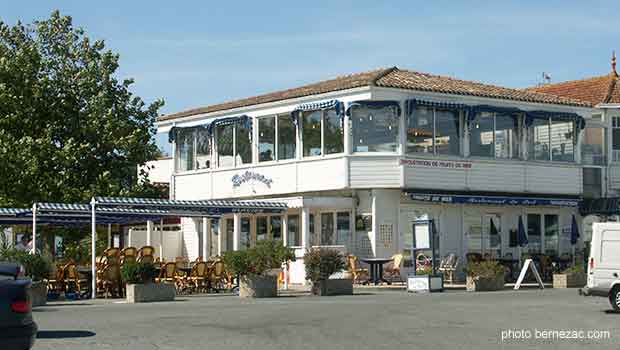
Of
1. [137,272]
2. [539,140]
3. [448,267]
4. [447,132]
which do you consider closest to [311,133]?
[447,132]

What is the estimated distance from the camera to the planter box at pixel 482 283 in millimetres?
30625

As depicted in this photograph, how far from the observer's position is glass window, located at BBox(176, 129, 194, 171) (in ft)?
139

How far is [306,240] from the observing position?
35375mm

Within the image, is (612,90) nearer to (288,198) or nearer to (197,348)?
(288,198)

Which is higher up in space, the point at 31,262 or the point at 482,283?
the point at 31,262

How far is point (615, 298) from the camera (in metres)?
20.7

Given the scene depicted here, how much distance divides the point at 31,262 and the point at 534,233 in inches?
785

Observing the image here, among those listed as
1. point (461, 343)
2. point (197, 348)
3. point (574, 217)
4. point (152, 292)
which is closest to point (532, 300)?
point (152, 292)

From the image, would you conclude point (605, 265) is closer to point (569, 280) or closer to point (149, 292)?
point (149, 292)

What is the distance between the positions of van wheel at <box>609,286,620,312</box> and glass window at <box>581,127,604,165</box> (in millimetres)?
21023

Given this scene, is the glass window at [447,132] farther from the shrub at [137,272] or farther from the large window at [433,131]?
the shrub at [137,272]

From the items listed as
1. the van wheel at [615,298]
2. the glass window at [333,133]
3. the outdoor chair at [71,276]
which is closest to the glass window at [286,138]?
the glass window at [333,133]

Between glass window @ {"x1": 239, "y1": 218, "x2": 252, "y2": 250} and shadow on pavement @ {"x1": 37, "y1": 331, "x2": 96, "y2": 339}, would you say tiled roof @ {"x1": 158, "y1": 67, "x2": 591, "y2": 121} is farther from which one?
shadow on pavement @ {"x1": 37, "y1": 331, "x2": 96, "y2": 339}

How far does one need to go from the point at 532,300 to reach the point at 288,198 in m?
12.5
